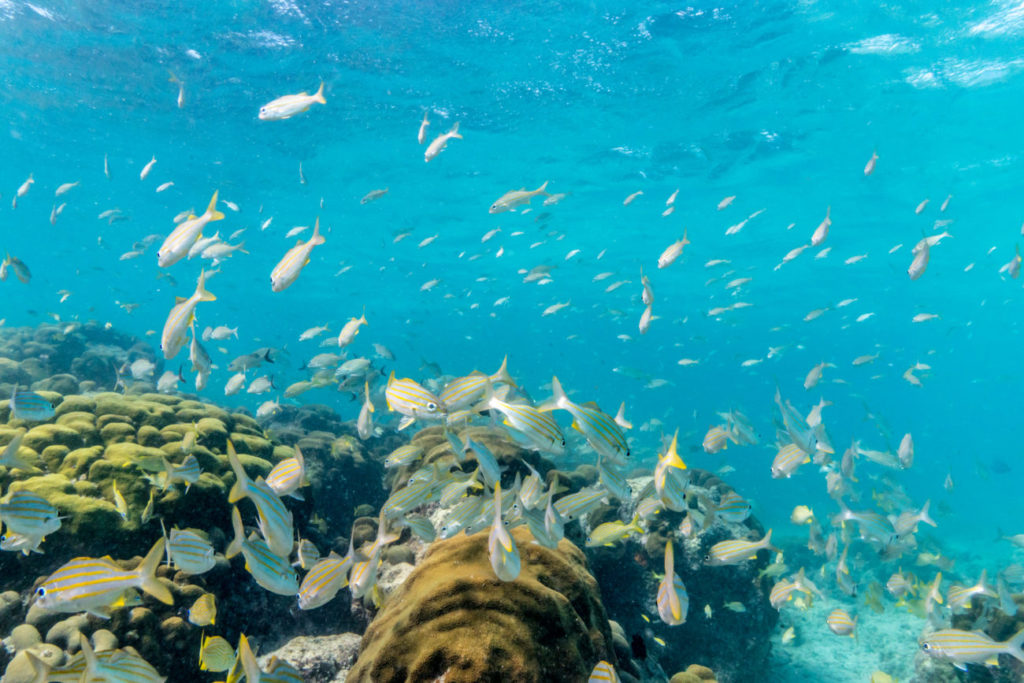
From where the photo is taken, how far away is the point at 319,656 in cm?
439

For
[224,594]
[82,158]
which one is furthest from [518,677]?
[82,158]

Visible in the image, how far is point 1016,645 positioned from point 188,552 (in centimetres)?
682

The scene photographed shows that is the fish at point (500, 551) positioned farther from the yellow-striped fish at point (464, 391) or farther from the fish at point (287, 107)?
the fish at point (287, 107)

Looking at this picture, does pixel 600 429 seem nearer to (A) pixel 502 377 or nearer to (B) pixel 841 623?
(A) pixel 502 377

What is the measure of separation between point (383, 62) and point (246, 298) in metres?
49.8

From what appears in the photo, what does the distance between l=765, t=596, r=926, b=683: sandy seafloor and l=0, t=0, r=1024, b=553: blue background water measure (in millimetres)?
5233

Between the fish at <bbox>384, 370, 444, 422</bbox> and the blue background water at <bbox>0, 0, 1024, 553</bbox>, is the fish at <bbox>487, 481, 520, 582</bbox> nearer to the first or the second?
the fish at <bbox>384, 370, 444, 422</bbox>

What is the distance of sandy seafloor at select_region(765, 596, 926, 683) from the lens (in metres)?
9.69

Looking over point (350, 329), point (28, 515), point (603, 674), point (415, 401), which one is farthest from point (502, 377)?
point (350, 329)

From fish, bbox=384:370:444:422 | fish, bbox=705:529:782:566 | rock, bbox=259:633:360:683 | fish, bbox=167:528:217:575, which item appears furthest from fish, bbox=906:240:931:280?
fish, bbox=167:528:217:575

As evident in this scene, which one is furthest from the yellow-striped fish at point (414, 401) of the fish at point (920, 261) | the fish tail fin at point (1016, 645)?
the fish at point (920, 261)

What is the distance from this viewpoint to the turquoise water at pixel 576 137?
639 inches

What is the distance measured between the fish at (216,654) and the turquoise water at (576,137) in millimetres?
6937

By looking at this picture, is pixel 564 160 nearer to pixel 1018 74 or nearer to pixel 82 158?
pixel 1018 74
